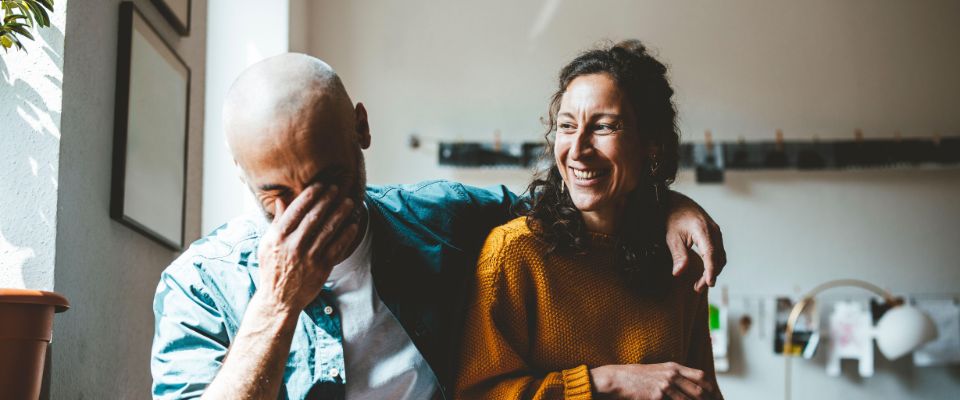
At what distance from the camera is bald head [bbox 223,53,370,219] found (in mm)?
1492

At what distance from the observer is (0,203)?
1.96 m

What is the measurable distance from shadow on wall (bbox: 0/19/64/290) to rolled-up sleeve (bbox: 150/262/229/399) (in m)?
0.44

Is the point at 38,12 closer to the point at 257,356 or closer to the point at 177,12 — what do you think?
the point at 257,356

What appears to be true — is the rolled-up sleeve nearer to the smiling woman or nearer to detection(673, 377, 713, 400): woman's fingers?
the smiling woman

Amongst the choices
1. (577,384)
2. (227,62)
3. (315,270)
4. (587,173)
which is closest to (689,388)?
(577,384)

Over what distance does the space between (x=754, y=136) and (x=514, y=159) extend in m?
1.44

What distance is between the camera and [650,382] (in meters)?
1.71

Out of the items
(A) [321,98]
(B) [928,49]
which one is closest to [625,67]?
(A) [321,98]

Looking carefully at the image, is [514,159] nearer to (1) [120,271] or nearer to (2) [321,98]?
(1) [120,271]

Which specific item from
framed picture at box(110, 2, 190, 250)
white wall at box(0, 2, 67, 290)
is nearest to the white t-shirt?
white wall at box(0, 2, 67, 290)

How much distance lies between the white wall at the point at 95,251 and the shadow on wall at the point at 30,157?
2cm

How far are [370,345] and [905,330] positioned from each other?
4.18 m

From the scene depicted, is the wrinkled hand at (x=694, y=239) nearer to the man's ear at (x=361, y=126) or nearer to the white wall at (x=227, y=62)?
the man's ear at (x=361, y=126)

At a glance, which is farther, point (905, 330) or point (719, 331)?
point (719, 331)
